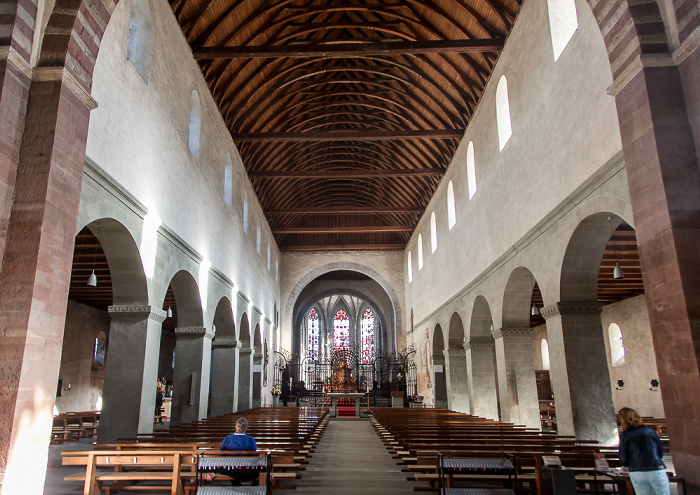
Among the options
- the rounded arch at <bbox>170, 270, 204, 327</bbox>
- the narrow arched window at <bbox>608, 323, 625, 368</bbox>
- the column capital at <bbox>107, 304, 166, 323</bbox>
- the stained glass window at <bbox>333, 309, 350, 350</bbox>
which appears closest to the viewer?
the column capital at <bbox>107, 304, 166, 323</bbox>

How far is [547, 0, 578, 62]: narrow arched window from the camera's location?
972 centimetres

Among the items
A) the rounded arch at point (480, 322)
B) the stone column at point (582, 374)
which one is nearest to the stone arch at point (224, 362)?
the rounded arch at point (480, 322)

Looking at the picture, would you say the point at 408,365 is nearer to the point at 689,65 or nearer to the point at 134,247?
the point at 134,247

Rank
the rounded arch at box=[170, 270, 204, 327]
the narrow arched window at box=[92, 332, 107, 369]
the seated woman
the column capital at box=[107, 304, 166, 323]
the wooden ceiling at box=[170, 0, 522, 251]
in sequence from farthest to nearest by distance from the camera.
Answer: the narrow arched window at box=[92, 332, 107, 369]
the rounded arch at box=[170, 270, 204, 327]
the wooden ceiling at box=[170, 0, 522, 251]
the column capital at box=[107, 304, 166, 323]
the seated woman

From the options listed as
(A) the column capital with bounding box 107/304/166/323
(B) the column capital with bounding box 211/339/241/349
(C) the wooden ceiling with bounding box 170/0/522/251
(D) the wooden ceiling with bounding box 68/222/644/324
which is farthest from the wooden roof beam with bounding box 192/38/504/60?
(B) the column capital with bounding box 211/339/241/349

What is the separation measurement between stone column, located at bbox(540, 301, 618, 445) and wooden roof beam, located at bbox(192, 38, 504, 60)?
6.23 m

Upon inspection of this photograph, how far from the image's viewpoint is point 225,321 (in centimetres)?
1677

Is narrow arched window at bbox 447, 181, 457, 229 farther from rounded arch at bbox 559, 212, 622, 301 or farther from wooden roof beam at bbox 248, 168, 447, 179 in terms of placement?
rounded arch at bbox 559, 212, 622, 301

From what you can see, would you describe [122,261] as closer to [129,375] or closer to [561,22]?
[129,375]

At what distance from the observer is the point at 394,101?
17109 mm

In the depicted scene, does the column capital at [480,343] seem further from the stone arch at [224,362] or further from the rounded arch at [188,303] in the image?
the rounded arch at [188,303]

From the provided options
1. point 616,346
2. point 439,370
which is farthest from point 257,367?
point 616,346

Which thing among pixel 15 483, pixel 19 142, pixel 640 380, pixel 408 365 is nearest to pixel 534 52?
pixel 19 142

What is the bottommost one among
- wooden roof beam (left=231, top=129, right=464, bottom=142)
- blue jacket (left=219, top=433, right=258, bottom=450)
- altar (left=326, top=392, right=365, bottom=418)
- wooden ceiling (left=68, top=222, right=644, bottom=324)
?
blue jacket (left=219, top=433, right=258, bottom=450)
